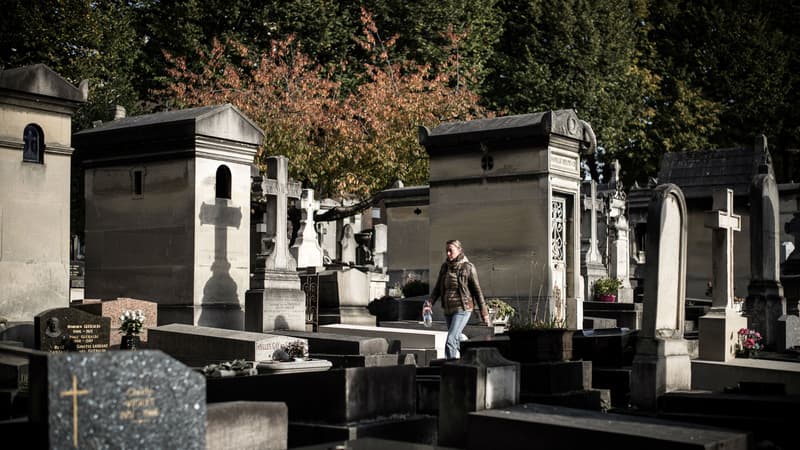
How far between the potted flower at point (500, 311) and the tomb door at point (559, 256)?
61 cm

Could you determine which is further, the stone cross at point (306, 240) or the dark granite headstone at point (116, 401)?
the stone cross at point (306, 240)

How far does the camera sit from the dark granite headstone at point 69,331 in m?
11.9

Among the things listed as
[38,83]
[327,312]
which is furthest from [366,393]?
[327,312]

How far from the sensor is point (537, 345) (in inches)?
448

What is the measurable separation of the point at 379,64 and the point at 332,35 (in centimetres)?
185

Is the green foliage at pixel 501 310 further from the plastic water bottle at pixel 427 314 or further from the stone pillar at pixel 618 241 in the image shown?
the stone pillar at pixel 618 241

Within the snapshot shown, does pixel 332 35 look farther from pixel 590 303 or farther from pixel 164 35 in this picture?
pixel 590 303

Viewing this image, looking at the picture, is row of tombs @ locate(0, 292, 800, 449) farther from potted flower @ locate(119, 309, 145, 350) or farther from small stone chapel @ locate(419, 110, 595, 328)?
small stone chapel @ locate(419, 110, 595, 328)

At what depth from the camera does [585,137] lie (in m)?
17.1

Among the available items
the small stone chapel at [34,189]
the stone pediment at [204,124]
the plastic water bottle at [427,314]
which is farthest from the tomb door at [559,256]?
the small stone chapel at [34,189]

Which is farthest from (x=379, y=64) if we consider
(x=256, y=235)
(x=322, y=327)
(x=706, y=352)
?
(x=706, y=352)

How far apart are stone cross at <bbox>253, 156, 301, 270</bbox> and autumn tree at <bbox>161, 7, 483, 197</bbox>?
12.2 m

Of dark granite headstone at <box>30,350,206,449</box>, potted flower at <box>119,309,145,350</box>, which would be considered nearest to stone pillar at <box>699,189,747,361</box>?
potted flower at <box>119,309,145,350</box>

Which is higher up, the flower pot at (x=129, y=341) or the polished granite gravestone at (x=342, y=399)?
the flower pot at (x=129, y=341)
